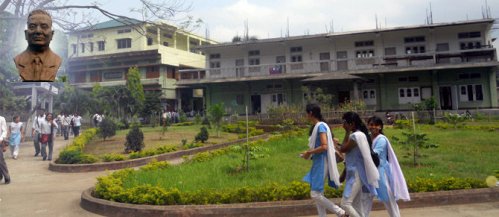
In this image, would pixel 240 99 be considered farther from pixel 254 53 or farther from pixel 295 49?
pixel 295 49

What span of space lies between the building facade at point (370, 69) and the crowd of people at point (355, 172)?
62.1ft

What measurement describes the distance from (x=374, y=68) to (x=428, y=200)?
19477mm

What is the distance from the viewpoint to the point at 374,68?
24.0 meters

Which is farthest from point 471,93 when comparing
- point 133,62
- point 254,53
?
point 133,62

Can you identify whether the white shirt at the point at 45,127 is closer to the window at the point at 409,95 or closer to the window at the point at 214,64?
the window at the point at 214,64

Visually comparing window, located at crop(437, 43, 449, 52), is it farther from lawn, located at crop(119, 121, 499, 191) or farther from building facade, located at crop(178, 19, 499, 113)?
lawn, located at crop(119, 121, 499, 191)

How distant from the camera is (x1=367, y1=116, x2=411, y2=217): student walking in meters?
4.38

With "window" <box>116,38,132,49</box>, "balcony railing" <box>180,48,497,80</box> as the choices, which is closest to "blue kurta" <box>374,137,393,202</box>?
"balcony railing" <box>180,48,497,80</box>

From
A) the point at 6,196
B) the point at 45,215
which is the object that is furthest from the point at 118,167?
the point at 45,215

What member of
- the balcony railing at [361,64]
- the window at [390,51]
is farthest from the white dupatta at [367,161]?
the window at [390,51]

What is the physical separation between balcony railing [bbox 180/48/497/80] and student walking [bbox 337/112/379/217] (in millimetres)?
20123

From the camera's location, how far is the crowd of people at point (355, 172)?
428cm

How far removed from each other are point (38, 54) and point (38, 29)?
0.23 metres

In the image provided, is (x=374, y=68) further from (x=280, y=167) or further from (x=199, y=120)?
(x=280, y=167)
